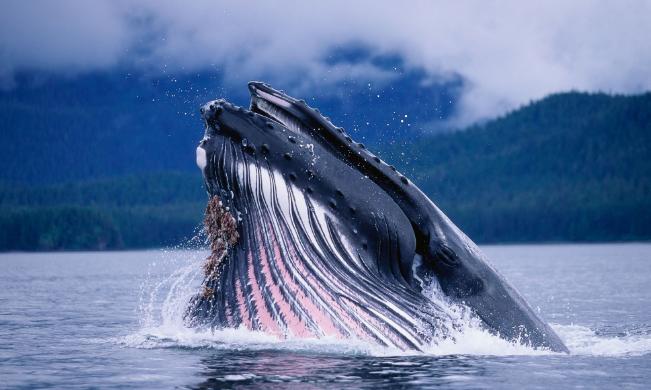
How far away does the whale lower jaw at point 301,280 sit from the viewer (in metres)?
9.23

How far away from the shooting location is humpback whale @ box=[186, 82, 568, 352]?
9219 millimetres

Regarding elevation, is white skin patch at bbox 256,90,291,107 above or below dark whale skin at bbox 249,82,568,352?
above

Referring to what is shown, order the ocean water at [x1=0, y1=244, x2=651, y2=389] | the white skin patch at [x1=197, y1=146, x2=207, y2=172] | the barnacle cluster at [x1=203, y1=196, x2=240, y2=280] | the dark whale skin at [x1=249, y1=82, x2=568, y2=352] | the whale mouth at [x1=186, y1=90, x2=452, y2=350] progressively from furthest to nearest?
the barnacle cluster at [x1=203, y1=196, x2=240, y2=280]
the dark whale skin at [x1=249, y1=82, x2=568, y2=352]
the white skin patch at [x1=197, y1=146, x2=207, y2=172]
the whale mouth at [x1=186, y1=90, x2=452, y2=350]
the ocean water at [x1=0, y1=244, x2=651, y2=389]

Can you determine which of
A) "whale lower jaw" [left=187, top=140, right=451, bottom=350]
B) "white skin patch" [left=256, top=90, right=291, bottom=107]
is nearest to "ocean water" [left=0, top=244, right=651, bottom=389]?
"whale lower jaw" [left=187, top=140, right=451, bottom=350]

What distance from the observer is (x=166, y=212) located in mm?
178875

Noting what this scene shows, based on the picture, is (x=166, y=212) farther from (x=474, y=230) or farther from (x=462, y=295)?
(x=462, y=295)

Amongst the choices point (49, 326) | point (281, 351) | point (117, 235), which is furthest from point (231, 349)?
point (117, 235)

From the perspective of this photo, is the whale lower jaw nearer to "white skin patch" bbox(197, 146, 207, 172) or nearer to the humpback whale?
the humpback whale

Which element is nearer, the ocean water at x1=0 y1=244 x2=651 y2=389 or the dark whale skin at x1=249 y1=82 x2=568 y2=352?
the ocean water at x1=0 y1=244 x2=651 y2=389

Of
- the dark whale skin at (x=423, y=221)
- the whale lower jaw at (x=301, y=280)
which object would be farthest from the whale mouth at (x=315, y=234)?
the dark whale skin at (x=423, y=221)

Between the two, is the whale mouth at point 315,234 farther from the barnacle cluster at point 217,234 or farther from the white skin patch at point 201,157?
the barnacle cluster at point 217,234

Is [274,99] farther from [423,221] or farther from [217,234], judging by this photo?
[423,221]

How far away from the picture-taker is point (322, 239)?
930 cm

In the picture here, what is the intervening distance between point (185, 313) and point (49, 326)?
6593mm
